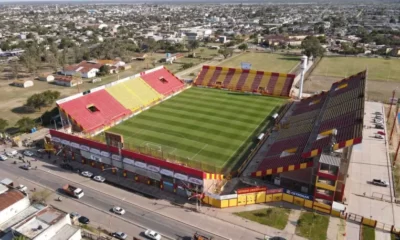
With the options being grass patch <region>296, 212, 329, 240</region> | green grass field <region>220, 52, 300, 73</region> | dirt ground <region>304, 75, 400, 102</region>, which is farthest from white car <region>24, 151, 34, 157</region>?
green grass field <region>220, 52, 300, 73</region>

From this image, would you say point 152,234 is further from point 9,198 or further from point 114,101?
point 114,101

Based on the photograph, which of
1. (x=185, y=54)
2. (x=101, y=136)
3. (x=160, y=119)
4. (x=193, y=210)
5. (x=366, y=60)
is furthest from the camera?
(x=185, y=54)

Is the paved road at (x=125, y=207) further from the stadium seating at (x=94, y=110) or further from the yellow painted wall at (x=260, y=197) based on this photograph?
the stadium seating at (x=94, y=110)

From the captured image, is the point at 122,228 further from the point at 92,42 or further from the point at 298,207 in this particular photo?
the point at 92,42

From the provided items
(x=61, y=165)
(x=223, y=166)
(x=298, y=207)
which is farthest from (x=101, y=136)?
(x=298, y=207)

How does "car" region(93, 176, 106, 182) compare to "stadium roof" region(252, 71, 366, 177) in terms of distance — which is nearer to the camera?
"stadium roof" region(252, 71, 366, 177)

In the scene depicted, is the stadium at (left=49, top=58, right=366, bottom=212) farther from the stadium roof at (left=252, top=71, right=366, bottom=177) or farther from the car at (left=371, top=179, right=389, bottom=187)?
the car at (left=371, top=179, right=389, bottom=187)
